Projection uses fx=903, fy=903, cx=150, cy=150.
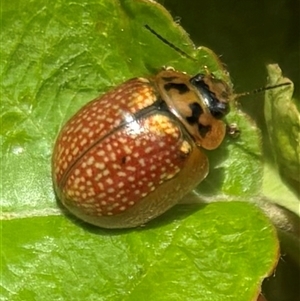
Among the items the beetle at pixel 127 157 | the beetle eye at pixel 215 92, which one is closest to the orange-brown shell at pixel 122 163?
the beetle at pixel 127 157

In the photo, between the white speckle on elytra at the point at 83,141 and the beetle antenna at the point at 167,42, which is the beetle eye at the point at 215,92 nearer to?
the beetle antenna at the point at 167,42

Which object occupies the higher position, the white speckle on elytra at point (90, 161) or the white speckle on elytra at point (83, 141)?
the white speckle on elytra at point (83, 141)

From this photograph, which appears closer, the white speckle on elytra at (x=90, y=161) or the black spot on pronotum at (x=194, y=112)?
the white speckle on elytra at (x=90, y=161)

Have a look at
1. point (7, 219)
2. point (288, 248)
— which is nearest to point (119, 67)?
point (7, 219)

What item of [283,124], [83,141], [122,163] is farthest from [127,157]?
[283,124]

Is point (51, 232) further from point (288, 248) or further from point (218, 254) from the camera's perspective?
point (288, 248)

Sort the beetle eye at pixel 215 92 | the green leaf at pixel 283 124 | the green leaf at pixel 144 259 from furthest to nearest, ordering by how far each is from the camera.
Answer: the beetle eye at pixel 215 92
the green leaf at pixel 144 259
the green leaf at pixel 283 124
